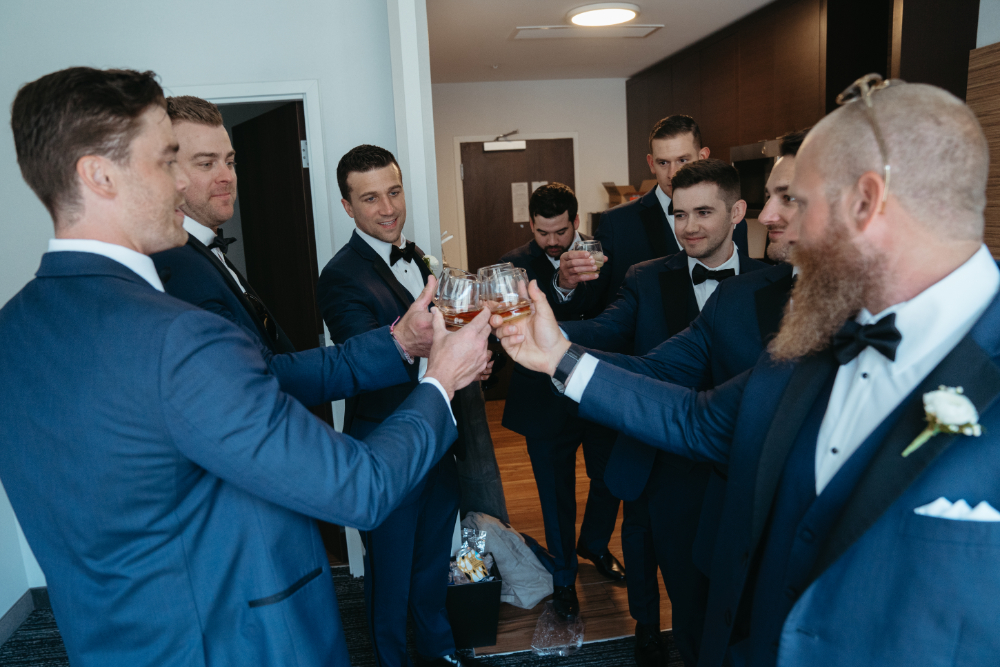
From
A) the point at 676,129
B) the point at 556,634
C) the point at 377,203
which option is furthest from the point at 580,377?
the point at 676,129

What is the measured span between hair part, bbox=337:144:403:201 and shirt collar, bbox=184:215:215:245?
Result: 627 millimetres

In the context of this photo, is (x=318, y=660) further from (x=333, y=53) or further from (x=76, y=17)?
(x=76, y=17)

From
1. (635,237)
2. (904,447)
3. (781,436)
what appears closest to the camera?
(904,447)

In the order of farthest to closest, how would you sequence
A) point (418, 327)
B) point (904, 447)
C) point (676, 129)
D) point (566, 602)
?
1. point (676, 129)
2. point (566, 602)
3. point (418, 327)
4. point (904, 447)

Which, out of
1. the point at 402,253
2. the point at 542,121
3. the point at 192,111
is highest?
the point at 542,121

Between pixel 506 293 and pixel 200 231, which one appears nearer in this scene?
pixel 506 293

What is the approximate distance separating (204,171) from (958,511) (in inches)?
79.5

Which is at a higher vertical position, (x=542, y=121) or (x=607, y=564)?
(x=542, y=121)

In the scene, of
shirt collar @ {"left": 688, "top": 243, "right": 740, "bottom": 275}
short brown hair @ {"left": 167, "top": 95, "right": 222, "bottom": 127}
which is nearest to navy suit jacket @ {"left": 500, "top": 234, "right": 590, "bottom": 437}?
shirt collar @ {"left": 688, "top": 243, "right": 740, "bottom": 275}

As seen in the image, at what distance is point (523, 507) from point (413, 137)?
7.16ft

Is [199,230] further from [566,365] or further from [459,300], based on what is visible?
[566,365]

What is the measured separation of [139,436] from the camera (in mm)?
1038

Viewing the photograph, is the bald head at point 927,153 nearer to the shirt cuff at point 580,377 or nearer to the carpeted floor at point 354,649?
the shirt cuff at point 580,377

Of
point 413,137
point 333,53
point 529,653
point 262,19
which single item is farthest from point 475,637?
point 262,19
